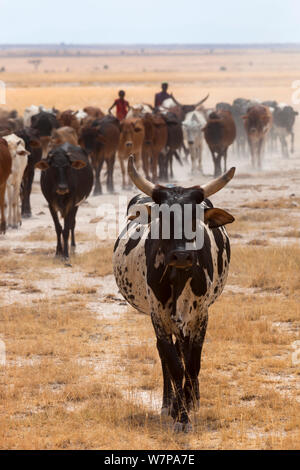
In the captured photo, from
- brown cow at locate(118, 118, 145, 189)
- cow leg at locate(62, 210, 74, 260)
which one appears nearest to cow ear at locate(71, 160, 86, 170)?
cow leg at locate(62, 210, 74, 260)

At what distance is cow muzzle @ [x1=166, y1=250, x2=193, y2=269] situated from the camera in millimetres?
5625

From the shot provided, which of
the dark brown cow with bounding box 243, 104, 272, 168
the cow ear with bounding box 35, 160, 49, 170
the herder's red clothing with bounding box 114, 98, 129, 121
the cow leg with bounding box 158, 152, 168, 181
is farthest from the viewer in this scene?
the dark brown cow with bounding box 243, 104, 272, 168

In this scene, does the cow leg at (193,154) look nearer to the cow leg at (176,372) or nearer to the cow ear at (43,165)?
the cow ear at (43,165)

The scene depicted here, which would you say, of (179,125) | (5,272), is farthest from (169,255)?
(179,125)

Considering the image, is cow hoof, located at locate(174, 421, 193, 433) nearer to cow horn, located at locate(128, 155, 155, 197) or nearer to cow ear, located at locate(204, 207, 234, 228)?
cow ear, located at locate(204, 207, 234, 228)

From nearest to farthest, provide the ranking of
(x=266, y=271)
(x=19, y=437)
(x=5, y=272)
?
1. (x=19, y=437)
2. (x=266, y=271)
3. (x=5, y=272)

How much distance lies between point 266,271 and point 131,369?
4.28m

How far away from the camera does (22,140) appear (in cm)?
1571

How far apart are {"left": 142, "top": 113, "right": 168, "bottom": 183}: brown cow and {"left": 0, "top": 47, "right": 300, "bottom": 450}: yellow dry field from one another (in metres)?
7.00

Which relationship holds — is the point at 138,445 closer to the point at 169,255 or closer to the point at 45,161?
the point at 169,255

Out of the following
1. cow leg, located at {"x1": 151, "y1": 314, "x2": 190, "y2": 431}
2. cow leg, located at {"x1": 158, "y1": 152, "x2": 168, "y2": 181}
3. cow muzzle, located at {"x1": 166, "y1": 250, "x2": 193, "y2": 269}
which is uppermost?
cow muzzle, located at {"x1": 166, "y1": 250, "x2": 193, "y2": 269}

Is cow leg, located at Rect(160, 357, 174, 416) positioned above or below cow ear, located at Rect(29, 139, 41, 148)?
below

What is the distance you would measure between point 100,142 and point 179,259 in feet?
50.4

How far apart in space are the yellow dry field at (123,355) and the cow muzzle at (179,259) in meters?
1.23
